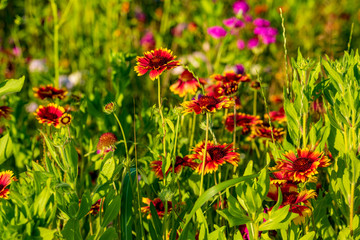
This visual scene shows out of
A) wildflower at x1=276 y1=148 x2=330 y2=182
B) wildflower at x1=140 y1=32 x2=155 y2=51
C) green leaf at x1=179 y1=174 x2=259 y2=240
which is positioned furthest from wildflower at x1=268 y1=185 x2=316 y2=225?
wildflower at x1=140 y1=32 x2=155 y2=51

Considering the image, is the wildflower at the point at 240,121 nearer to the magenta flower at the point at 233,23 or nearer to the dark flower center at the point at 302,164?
Answer: the dark flower center at the point at 302,164

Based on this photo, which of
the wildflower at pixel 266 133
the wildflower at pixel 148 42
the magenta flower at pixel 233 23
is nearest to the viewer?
the wildflower at pixel 266 133

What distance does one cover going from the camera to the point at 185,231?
Result: 2.55 ft

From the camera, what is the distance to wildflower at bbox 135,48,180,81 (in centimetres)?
89

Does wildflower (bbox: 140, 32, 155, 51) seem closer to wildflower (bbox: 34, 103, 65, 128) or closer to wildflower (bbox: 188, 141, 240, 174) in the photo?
wildflower (bbox: 34, 103, 65, 128)

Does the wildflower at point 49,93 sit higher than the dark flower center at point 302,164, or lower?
higher

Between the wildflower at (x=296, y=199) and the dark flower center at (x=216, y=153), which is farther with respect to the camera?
the dark flower center at (x=216, y=153)

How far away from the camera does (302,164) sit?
31.3 inches

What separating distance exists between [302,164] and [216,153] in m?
0.19

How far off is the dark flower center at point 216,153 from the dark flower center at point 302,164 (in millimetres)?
165

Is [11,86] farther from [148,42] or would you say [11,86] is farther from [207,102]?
[148,42]

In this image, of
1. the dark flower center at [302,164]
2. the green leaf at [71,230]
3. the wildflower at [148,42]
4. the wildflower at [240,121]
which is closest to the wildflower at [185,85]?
the wildflower at [240,121]

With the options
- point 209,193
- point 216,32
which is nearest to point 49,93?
point 209,193

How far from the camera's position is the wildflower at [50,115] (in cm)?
102
